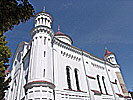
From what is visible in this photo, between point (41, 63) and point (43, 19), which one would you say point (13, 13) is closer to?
point (41, 63)

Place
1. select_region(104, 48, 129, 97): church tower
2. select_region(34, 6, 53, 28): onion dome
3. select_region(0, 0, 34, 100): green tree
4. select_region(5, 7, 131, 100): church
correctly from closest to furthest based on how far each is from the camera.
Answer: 1. select_region(0, 0, 34, 100): green tree
2. select_region(5, 7, 131, 100): church
3. select_region(34, 6, 53, 28): onion dome
4. select_region(104, 48, 129, 97): church tower

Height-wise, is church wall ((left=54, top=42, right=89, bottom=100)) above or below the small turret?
below

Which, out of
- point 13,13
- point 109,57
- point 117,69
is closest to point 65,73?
point 13,13

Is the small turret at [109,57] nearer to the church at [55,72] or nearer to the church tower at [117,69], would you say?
the church tower at [117,69]

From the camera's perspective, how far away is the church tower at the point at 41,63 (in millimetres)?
11383

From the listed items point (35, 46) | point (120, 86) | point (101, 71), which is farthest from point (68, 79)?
point (120, 86)

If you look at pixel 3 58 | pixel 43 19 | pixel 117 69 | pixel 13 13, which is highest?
pixel 43 19

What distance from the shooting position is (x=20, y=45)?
2370 centimetres

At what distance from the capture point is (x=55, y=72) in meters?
14.3

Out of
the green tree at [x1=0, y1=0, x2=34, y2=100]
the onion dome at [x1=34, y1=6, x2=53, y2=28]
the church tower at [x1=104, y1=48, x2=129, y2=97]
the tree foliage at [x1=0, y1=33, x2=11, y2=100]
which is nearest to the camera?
the green tree at [x1=0, y1=0, x2=34, y2=100]

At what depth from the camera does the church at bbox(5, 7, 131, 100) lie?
12.1 m

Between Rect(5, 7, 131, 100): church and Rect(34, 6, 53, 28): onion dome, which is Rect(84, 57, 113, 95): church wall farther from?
Rect(34, 6, 53, 28): onion dome

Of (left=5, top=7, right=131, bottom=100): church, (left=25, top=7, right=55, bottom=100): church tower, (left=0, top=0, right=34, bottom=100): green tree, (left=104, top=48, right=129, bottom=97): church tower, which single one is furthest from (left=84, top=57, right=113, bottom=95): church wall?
(left=0, top=0, right=34, bottom=100): green tree

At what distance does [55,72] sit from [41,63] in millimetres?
2266
